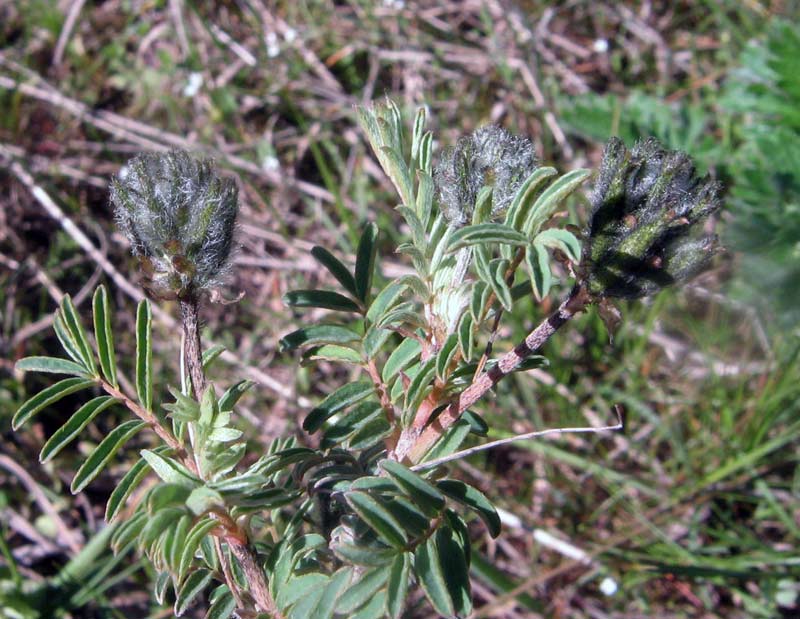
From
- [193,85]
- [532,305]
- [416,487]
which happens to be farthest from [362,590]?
[193,85]

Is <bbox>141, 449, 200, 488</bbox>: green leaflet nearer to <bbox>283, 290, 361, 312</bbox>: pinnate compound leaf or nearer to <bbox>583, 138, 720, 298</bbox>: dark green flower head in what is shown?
<bbox>283, 290, 361, 312</bbox>: pinnate compound leaf

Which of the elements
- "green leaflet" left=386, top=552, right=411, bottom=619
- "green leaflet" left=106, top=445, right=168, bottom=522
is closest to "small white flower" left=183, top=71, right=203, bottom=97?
"green leaflet" left=106, top=445, right=168, bottom=522

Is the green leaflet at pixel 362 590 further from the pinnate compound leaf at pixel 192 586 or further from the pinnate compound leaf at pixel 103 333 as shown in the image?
the pinnate compound leaf at pixel 103 333

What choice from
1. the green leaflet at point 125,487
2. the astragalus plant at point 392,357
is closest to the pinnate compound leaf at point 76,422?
the astragalus plant at point 392,357

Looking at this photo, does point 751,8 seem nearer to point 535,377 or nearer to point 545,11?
point 545,11

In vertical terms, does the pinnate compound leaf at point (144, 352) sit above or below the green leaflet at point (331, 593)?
above
